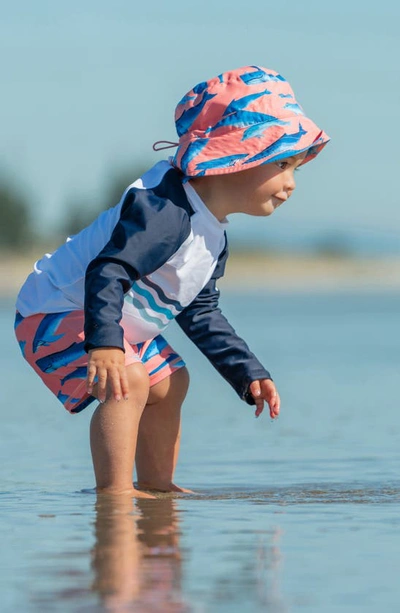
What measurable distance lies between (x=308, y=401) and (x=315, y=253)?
48073mm

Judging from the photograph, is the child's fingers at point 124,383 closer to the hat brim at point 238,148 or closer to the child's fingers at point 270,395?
the hat brim at point 238,148

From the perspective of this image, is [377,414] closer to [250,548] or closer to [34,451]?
[34,451]

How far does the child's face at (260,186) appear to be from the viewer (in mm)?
4344

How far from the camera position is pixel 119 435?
4258mm

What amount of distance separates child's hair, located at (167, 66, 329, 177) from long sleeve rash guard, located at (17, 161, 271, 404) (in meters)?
0.11

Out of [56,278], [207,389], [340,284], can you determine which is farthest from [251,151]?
[340,284]

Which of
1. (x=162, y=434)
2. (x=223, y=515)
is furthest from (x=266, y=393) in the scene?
(x=223, y=515)

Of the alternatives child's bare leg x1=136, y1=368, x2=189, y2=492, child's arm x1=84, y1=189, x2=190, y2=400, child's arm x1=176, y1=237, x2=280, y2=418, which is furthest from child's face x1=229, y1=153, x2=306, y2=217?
child's bare leg x1=136, y1=368, x2=189, y2=492

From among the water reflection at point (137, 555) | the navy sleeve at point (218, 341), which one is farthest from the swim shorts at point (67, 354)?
the water reflection at point (137, 555)

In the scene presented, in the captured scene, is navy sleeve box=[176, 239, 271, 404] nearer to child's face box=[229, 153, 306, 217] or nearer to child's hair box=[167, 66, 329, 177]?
child's face box=[229, 153, 306, 217]

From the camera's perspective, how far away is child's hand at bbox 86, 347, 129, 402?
13.1 feet

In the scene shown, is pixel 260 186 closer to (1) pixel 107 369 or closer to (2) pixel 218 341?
(2) pixel 218 341

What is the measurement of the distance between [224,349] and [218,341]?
0.11 feet

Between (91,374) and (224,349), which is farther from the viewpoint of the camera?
(224,349)
